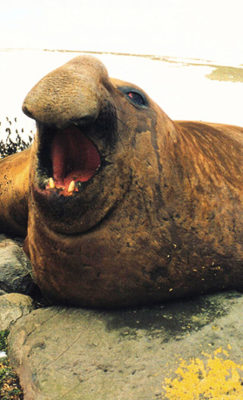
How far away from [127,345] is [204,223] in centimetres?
87

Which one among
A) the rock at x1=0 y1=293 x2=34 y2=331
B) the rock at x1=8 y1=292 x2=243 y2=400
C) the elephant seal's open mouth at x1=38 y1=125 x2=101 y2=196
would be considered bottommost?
the rock at x1=0 y1=293 x2=34 y2=331

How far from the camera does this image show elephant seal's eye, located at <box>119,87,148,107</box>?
2.92 m

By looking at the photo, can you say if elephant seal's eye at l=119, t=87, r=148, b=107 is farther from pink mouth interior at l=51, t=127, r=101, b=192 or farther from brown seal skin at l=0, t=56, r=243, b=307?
pink mouth interior at l=51, t=127, r=101, b=192

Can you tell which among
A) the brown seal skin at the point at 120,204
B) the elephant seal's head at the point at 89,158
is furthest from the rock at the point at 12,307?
the elephant seal's head at the point at 89,158

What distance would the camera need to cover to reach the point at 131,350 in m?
2.61

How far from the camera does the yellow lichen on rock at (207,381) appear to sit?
2267mm

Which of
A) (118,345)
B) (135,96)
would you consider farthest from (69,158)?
(118,345)

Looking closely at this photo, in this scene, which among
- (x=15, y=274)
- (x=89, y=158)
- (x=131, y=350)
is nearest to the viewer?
(x=131, y=350)

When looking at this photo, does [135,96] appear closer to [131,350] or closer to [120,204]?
[120,204]

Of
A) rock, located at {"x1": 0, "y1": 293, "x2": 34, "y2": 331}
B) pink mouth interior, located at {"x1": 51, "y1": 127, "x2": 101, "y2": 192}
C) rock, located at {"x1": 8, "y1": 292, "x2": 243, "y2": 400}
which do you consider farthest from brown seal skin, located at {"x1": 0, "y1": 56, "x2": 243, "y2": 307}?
rock, located at {"x1": 0, "y1": 293, "x2": 34, "y2": 331}

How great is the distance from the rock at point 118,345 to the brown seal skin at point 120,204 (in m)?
0.11

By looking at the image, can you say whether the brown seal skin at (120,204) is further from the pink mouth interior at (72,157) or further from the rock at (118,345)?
the rock at (118,345)

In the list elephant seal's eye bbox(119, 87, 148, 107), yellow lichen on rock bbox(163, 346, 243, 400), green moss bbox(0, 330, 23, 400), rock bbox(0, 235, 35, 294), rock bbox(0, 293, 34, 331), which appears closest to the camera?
yellow lichen on rock bbox(163, 346, 243, 400)

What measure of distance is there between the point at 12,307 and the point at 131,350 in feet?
3.32
